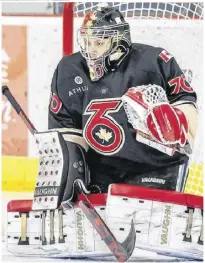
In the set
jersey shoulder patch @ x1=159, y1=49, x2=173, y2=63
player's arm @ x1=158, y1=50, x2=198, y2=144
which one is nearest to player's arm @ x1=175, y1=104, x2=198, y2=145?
player's arm @ x1=158, y1=50, x2=198, y2=144

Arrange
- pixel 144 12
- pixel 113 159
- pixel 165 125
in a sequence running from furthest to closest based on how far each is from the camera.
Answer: pixel 144 12, pixel 113 159, pixel 165 125

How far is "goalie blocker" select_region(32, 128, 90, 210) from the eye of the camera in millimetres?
1940

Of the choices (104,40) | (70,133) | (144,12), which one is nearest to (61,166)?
(70,133)

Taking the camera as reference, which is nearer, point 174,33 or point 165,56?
point 165,56

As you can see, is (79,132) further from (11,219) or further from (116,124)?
(11,219)

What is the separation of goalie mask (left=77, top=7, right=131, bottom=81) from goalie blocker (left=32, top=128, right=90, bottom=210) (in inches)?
6.3

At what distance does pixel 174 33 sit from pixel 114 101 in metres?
0.33

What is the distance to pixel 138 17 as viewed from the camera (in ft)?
6.73

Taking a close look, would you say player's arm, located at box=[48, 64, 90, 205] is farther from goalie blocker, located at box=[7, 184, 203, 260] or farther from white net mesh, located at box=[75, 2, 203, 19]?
white net mesh, located at box=[75, 2, 203, 19]

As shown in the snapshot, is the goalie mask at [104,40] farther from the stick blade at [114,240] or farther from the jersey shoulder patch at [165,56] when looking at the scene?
the stick blade at [114,240]

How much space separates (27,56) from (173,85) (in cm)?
65

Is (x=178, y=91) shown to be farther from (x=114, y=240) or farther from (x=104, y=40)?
(x=114, y=240)

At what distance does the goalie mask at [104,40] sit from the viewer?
74.5 inches

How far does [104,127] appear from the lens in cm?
191
